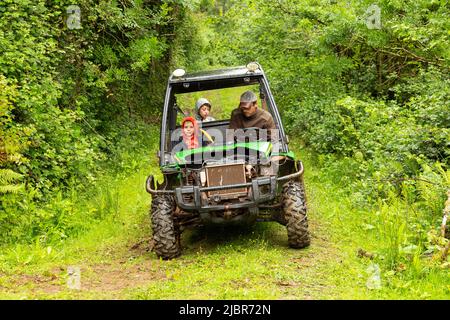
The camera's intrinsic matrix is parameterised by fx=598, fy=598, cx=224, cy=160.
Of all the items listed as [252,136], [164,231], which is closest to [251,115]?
[252,136]

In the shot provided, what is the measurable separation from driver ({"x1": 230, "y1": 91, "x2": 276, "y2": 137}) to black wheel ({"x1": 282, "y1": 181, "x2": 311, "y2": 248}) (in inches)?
39.3

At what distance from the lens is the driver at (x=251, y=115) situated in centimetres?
732

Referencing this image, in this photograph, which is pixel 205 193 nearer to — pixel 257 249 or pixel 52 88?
pixel 257 249

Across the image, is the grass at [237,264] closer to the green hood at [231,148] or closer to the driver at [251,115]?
the green hood at [231,148]

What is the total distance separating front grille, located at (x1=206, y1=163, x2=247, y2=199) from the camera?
6.23 meters

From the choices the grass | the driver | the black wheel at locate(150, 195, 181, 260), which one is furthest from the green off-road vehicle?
the grass

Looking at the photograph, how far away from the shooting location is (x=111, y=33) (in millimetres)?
12078

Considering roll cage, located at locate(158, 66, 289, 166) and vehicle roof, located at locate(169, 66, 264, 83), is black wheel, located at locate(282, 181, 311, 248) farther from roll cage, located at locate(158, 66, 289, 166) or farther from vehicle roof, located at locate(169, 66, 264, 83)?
vehicle roof, located at locate(169, 66, 264, 83)

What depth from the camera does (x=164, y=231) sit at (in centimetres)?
638

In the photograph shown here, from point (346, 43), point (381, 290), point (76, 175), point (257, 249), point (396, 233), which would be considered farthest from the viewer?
point (346, 43)

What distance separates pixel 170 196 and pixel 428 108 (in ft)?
13.6

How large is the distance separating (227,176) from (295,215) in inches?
33.0

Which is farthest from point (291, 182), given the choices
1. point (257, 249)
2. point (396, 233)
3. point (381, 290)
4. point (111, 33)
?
point (111, 33)

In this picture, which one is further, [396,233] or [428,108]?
[428,108]
